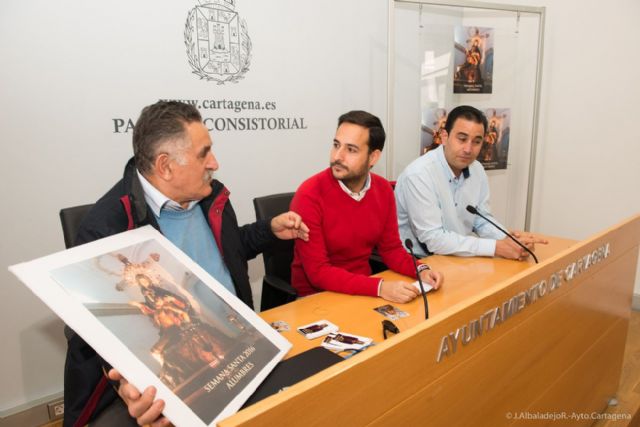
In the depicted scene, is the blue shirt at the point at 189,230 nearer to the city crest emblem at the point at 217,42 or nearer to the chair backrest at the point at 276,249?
the chair backrest at the point at 276,249

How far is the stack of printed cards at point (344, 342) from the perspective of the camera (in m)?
1.26

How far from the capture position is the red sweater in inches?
70.8

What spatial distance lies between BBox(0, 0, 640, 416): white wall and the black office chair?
660 millimetres

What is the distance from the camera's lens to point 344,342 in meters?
1.29

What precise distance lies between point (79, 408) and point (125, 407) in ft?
0.47

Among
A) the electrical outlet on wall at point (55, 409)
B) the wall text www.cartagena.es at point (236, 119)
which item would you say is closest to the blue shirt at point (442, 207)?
the wall text www.cartagena.es at point (236, 119)

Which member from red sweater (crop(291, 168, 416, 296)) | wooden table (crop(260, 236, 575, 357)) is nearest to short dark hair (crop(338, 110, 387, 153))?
red sweater (crop(291, 168, 416, 296))

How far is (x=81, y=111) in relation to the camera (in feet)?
6.99

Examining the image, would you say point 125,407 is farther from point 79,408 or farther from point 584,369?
point 584,369

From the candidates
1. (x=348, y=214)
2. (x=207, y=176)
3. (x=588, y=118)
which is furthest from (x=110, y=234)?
(x=588, y=118)

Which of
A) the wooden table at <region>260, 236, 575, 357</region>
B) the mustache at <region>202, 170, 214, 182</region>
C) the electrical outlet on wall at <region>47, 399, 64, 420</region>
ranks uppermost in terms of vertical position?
the mustache at <region>202, 170, 214, 182</region>

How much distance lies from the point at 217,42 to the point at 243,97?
34 cm

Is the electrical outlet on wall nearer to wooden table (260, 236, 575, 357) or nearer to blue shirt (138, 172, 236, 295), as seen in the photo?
blue shirt (138, 172, 236, 295)

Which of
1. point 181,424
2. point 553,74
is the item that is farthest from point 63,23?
point 553,74
